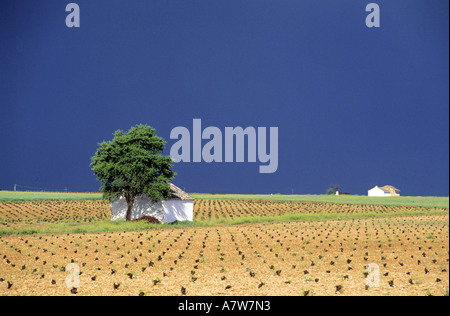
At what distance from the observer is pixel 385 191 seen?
186000mm

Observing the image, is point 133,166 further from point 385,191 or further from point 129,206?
point 385,191

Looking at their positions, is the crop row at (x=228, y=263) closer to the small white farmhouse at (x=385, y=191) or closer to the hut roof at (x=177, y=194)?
the hut roof at (x=177, y=194)

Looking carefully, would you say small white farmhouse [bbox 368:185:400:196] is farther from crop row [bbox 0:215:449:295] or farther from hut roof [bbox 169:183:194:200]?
crop row [bbox 0:215:449:295]

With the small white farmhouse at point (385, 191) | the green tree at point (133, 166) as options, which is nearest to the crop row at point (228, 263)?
the green tree at point (133, 166)

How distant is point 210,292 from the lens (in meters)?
17.4

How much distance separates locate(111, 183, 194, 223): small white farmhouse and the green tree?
859 mm

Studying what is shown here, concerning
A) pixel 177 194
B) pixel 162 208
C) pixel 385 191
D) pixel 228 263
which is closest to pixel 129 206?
pixel 162 208

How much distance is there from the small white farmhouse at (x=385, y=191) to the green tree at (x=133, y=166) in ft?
516

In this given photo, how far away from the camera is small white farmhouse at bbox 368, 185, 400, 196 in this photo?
185 metres

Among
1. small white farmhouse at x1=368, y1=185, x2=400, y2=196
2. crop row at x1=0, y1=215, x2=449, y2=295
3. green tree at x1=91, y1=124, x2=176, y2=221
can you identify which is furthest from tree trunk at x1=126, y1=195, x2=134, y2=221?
small white farmhouse at x1=368, y1=185, x2=400, y2=196

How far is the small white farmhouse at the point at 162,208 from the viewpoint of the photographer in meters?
49.1
